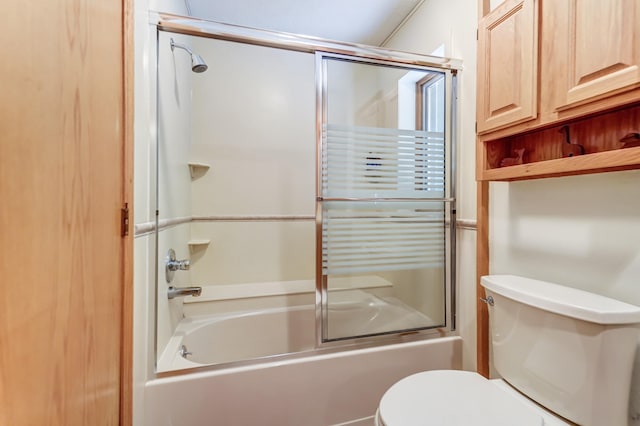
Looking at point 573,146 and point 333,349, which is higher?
point 573,146

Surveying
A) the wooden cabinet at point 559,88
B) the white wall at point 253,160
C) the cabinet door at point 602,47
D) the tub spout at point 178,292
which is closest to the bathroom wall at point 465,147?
the wooden cabinet at point 559,88

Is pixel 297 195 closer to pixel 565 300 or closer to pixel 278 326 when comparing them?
pixel 278 326

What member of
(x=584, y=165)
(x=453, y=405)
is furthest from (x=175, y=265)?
(x=584, y=165)

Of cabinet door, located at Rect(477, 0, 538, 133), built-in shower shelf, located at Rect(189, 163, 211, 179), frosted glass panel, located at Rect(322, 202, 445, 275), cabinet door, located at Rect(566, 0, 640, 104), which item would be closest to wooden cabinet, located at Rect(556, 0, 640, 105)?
cabinet door, located at Rect(566, 0, 640, 104)

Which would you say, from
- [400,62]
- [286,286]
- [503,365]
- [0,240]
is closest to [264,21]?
[400,62]

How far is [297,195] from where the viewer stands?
248 centimetres

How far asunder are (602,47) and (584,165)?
346 millimetres

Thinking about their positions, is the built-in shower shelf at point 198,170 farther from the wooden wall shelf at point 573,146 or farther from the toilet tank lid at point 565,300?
the toilet tank lid at point 565,300

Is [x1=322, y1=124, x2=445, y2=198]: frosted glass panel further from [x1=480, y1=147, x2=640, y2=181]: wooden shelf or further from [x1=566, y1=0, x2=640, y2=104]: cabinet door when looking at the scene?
[x1=566, y1=0, x2=640, y2=104]: cabinet door

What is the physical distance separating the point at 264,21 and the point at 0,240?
2.29 m

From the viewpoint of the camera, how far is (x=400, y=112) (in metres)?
1.77

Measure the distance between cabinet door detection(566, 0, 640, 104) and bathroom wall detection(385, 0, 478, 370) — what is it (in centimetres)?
67

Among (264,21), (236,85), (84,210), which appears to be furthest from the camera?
(236,85)

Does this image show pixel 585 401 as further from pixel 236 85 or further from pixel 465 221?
pixel 236 85
